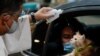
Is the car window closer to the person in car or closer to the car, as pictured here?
the car

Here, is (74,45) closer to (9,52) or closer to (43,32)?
(43,32)

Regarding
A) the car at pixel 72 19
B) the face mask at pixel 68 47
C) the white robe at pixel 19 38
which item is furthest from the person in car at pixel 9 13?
the face mask at pixel 68 47

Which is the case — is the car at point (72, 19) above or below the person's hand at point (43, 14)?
below

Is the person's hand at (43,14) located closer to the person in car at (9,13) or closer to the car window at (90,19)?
the person in car at (9,13)

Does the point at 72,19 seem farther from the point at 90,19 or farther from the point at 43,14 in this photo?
the point at 43,14

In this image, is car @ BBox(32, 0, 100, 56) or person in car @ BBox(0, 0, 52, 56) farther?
car @ BBox(32, 0, 100, 56)

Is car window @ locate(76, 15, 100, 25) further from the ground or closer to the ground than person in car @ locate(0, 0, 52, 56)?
closer to the ground

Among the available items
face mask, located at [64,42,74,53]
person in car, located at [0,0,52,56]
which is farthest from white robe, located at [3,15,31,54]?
face mask, located at [64,42,74,53]

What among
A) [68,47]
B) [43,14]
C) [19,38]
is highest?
[43,14]

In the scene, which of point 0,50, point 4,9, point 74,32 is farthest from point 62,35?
point 4,9

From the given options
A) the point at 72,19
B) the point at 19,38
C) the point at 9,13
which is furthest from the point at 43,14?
the point at 72,19

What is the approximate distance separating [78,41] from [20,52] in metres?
0.62

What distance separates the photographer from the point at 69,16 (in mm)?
3332

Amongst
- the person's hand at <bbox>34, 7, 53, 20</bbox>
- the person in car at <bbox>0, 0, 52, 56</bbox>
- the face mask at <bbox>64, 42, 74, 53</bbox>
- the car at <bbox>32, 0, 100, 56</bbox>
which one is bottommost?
the face mask at <bbox>64, 42, 74, 53</bbox>
